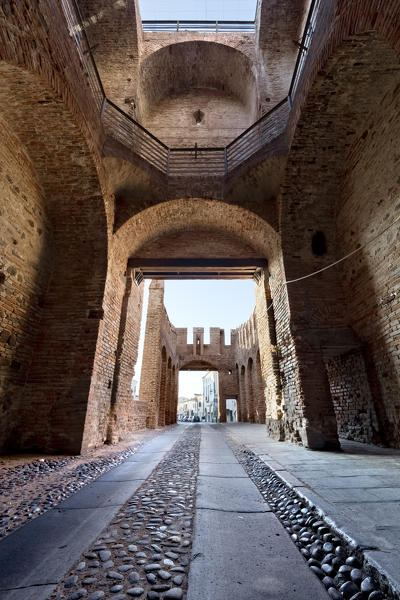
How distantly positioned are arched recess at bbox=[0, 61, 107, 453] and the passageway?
3.10 meters

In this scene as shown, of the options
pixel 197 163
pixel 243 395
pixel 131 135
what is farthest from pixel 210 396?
pixel 131 135

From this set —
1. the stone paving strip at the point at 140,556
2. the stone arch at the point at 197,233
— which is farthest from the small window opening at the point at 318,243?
the stone paving strip at the point at 140,556

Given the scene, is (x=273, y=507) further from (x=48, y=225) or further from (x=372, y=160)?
(x=48, y=225)

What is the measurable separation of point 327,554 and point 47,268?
652cm

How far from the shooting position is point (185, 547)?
63.6 inches

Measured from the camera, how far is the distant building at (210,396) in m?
48.0


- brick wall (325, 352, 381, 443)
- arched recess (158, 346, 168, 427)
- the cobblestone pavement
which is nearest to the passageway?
the cobblestone pavement

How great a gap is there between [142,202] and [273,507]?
6.69 metres

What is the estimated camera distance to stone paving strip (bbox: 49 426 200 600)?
48.3 inches

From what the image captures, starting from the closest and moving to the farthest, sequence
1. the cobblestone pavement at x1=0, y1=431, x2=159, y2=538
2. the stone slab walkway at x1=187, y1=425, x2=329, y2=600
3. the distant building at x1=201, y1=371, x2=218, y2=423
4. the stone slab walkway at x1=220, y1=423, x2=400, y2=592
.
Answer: the stone slab walkway at x1=187, y1=425, x2=329, y2=600
the stone slab walkway at x1=220, y1=423, x2=400, y2=592
the cobblestone pavement at x1=0, y1=431, x2=159, y2=538
the distant building at x1=201, y1=371, x2=218, y2=423

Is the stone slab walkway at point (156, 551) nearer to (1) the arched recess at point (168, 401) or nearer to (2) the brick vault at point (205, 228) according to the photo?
(2) the brick vault at point (205, 228)

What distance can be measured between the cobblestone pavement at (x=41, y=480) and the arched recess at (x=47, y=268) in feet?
2.46

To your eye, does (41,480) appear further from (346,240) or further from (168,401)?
(168,401)

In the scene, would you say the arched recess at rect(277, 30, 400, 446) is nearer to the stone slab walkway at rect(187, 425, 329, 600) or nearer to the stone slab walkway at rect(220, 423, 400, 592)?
the stone slab walkway at rect(220, 423, 400, 592)
